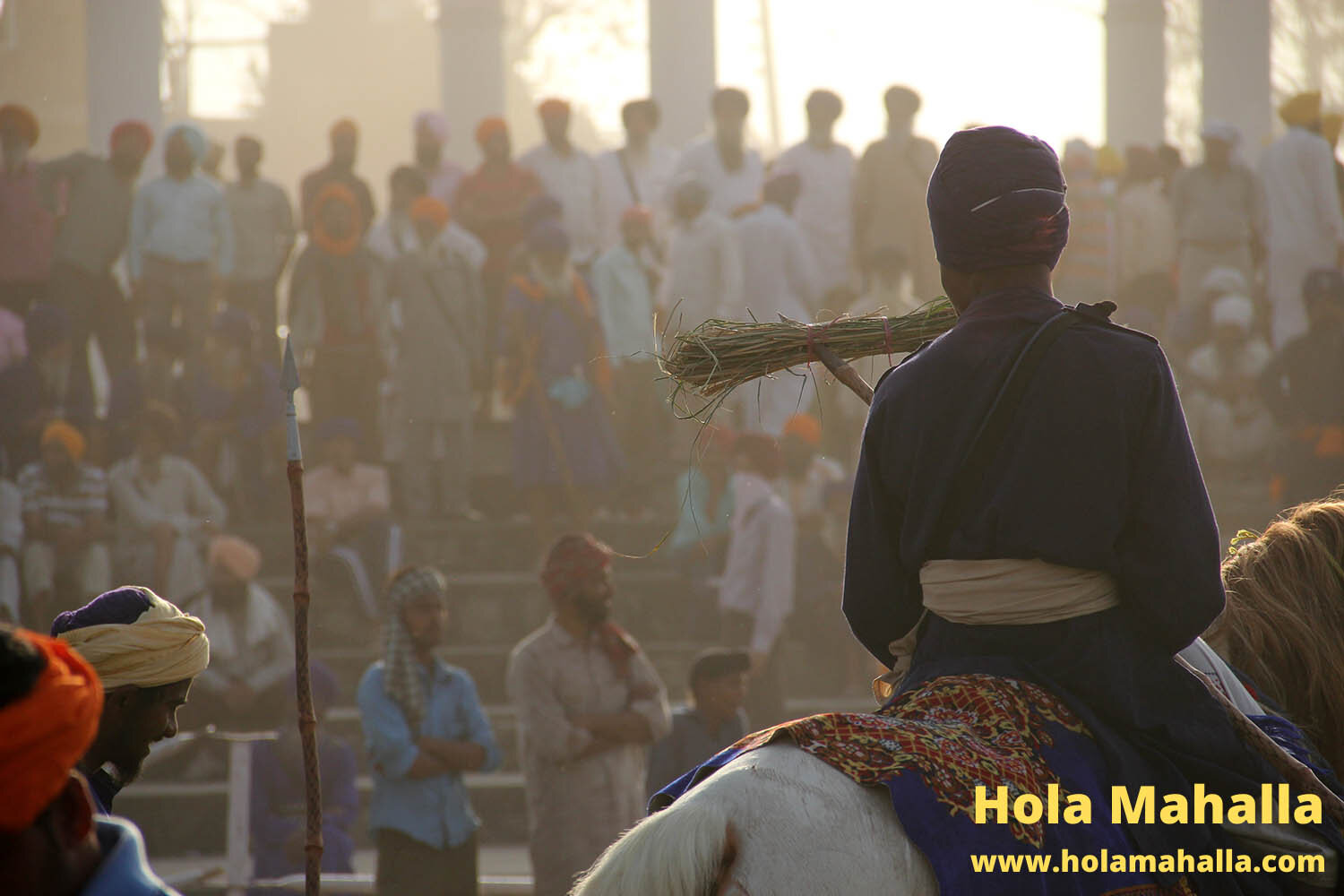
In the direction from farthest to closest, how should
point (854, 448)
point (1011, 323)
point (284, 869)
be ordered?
point (854, 448) → point (284, 869) → point (1011, 323)

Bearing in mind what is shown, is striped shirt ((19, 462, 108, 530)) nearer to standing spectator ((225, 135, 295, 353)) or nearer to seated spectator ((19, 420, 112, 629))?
seated spectator ((19, 420, 112, 629))

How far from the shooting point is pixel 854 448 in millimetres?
11883

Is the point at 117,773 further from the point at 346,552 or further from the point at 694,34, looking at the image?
the point at 694,34

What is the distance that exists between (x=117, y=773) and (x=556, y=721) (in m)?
3.91

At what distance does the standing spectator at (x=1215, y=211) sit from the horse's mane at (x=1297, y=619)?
9.54 meters

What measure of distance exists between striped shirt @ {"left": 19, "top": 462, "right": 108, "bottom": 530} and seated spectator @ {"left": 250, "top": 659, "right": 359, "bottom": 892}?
3091 mm

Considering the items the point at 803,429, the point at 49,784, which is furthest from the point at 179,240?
the point at 49,784

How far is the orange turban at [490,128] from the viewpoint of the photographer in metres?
13.0

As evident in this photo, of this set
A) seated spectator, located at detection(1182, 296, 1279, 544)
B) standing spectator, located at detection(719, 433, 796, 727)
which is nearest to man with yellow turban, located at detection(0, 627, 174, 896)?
standing spectator, located at detection(719, 433, 796, 727)

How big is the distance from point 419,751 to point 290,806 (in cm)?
129

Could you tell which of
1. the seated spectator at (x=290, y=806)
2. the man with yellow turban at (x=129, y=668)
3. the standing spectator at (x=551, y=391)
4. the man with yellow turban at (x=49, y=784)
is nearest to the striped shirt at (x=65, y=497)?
the standing spectator at (x=551, y=391)

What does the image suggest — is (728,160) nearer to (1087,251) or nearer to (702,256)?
(702,256)

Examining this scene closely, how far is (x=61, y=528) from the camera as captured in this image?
34.0 feet

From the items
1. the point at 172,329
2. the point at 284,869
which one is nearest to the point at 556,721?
the point at 284,869
